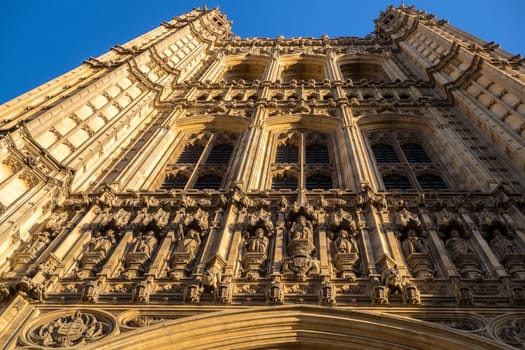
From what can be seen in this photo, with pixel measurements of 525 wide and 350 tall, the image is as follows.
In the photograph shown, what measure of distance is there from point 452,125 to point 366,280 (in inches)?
475

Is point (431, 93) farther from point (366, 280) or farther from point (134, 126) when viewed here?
point (366, 280)

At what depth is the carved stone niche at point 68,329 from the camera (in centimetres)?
879

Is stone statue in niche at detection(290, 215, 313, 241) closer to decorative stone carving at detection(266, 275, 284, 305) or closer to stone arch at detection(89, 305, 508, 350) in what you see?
decorative stone carving at detection(266, 275, 284, 305)

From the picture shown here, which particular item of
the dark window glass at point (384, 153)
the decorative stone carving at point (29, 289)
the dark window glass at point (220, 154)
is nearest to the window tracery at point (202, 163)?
the dark window glass at point (220, 154)

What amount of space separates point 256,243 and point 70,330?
4.18 meters

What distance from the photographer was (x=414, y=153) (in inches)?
787

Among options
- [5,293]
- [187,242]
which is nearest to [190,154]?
[187,242]

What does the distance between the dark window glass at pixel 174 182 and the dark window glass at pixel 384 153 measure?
7025mm

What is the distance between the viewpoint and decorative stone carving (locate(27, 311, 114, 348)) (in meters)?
8.79

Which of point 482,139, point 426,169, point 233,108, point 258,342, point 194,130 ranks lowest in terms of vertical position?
point 258,342

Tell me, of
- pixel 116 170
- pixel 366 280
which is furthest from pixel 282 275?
pixel 116 170

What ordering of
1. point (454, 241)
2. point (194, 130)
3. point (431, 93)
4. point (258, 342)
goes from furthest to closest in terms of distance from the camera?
point (431, 93)
point (194, 130)
point (454, 241)
point (258, 342)

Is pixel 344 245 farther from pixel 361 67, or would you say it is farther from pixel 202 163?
pixel 361 67

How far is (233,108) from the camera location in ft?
79.2
